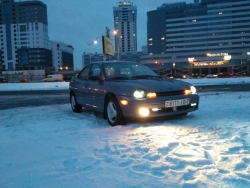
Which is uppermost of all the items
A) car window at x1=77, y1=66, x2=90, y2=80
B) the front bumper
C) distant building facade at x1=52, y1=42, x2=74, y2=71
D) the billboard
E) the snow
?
distant building facade at x1=52, y1=42, x2=74, y2=71

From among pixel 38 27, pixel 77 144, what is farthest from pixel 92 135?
pixel 38 27

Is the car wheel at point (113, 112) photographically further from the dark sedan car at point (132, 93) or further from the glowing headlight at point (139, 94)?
the glowing headlight at point (139, 94)

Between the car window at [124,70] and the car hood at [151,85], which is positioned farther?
the car window at [124,70]

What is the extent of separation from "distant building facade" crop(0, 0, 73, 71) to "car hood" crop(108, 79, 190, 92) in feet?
456

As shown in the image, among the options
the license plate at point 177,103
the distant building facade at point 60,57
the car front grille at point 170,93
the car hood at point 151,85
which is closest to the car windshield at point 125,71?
the car hood at point 151,85

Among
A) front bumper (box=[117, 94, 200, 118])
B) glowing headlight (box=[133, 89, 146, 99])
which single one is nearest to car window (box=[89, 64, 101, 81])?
front bumper (box=[117, 94, 200, 118])

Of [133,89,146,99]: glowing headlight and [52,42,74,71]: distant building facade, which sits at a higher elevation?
[52,42,74,71]: distant building facade

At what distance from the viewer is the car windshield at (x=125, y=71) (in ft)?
19.5

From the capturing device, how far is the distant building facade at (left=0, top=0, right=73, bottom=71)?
138750 millimetres

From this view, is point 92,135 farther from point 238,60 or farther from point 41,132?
point 238,60

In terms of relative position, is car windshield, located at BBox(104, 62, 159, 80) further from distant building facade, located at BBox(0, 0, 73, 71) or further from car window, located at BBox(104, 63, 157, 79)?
distant building facade, located at BBox(0, 0, 73, 71)

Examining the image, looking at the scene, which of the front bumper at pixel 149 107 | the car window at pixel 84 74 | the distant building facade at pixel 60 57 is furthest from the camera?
the distant building facade at pixel 60 57

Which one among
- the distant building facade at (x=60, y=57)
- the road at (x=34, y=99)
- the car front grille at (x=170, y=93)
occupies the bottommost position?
the road at (x=34, y=99)

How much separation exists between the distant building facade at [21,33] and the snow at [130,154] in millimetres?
139444
